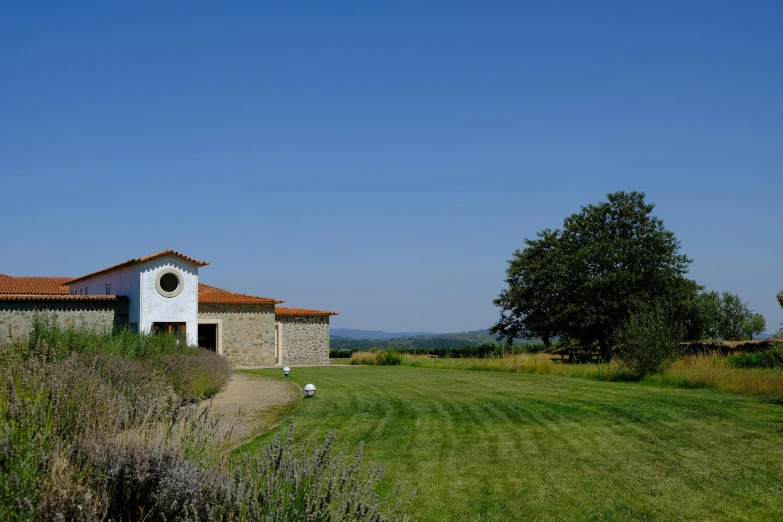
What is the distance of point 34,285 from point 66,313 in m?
10.7

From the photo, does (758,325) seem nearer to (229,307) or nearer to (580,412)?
(229,307)

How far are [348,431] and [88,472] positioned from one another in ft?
20.8

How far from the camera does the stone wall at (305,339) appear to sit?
1308 inches

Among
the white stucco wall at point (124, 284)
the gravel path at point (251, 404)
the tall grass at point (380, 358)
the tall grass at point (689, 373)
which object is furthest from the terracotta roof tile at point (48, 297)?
the tall grass at point (689, 373)

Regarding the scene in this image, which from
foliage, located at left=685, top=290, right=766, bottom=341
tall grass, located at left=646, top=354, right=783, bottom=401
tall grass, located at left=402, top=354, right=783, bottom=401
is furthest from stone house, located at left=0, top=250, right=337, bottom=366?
foliage, located at left=685, top=290, right=766, bottom=341

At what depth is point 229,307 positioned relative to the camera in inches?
1228

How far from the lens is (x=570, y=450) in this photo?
29.7 feet

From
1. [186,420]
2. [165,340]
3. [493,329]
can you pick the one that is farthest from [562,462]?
[493,329]

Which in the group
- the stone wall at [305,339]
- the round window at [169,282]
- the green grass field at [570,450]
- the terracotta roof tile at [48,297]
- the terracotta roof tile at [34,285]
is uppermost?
the terracotta roof tile at [34,285]

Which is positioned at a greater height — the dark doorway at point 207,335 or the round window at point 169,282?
the round window at point 169,282

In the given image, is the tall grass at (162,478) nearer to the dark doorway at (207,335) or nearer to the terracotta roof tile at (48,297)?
the terracotta roof tile at (48,297)

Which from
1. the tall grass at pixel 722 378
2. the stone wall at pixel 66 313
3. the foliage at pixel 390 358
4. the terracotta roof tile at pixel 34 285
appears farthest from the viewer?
the foliage at pixel 390 358

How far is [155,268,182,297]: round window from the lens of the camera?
27.2 m

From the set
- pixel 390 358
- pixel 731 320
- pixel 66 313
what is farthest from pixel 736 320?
pixel 66 313
